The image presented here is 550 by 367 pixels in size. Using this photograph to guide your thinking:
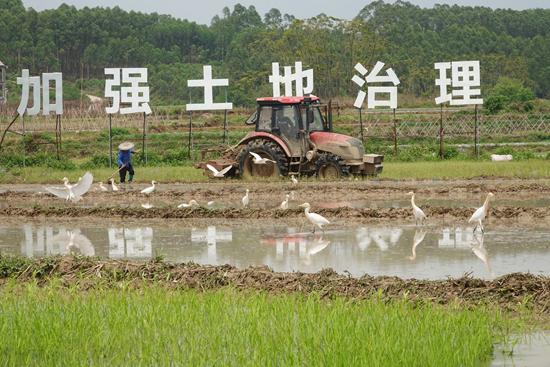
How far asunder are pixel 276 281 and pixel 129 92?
19.3 metres

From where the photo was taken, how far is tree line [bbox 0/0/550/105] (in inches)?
2212

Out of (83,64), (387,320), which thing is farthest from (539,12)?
(387,320)

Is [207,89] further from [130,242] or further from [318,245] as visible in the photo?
[318,245]

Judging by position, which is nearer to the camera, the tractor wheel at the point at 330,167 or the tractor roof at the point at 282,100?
the tractor roof at the point at 282,100

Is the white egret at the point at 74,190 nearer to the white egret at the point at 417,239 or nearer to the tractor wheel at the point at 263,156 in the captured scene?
the tractor wheel at the point at 263,156

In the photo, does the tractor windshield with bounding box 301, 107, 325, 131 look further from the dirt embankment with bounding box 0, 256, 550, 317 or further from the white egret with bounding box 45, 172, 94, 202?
the dirt embankment with bounding box 0, 256, 550, 317

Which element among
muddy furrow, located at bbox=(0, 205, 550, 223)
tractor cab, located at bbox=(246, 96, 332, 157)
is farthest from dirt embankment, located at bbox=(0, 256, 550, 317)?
tractor cab, located at bbox=(246, 96, 332, 157)

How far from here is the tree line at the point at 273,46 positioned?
2212 inches

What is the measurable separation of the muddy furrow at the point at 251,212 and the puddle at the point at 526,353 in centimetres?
685

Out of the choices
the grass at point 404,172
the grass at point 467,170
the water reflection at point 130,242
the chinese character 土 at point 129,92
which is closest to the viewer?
the water reflection at point 130,242

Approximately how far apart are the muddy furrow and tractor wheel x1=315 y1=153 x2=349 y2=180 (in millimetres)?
5756

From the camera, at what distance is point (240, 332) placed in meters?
6.94

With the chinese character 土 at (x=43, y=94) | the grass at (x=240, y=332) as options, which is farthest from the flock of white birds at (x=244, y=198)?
the chinese character 土 at (x=43, y=94)

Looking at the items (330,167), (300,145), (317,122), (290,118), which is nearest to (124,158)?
(290,118)
